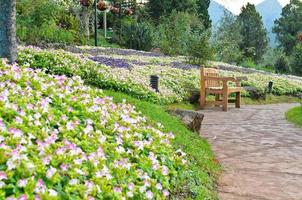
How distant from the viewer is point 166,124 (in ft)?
23.7

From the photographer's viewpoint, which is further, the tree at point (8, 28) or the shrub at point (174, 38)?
the shrub at point (174, 38)

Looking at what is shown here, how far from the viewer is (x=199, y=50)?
20.5 m

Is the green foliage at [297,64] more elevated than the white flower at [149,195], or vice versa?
the white flower at [149,195]

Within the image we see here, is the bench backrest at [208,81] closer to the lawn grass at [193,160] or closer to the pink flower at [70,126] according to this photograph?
the lawn grass at [193,160]

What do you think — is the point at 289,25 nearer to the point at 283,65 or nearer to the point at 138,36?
the point at 283,65

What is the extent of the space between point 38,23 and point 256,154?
14.7m

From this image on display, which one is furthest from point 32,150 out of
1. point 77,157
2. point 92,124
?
point 92,124

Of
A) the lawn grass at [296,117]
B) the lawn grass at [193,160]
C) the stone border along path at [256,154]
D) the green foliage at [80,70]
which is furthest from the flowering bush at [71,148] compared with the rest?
the lawn grass at [296,117]

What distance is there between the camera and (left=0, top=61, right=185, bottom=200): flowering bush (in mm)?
2947

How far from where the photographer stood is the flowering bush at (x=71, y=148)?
295 cm

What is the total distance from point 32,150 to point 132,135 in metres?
1.54

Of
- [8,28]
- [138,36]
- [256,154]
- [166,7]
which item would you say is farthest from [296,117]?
[166,7]

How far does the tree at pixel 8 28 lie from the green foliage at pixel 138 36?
62.6 feet

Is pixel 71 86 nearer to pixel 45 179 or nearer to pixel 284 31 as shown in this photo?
pixel 45 179
